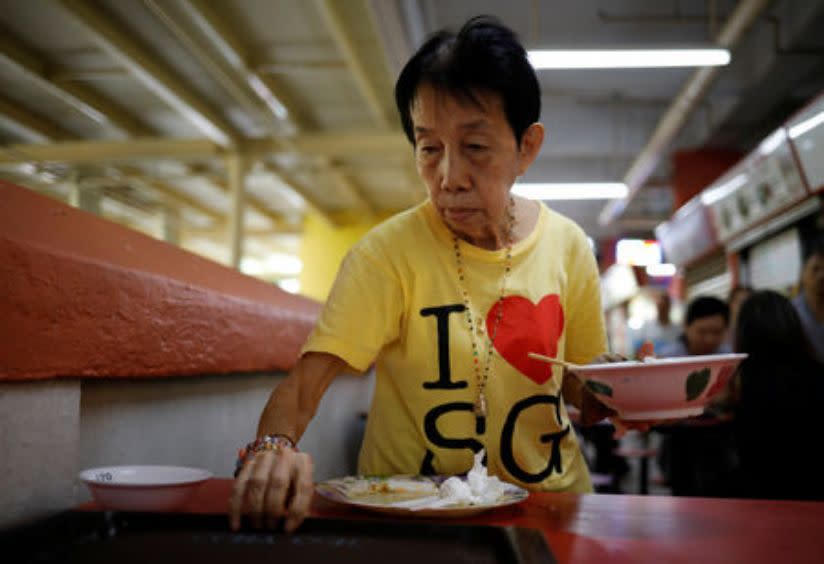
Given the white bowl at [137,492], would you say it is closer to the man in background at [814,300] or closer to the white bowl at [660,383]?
the white bowl at [660,383]

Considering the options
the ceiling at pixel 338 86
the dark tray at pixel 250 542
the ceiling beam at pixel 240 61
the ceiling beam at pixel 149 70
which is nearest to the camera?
the dark tray at pixel 250 542

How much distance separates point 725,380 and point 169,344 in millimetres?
924

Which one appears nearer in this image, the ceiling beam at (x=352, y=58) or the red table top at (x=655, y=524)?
the red table top at (x=655, y=524)

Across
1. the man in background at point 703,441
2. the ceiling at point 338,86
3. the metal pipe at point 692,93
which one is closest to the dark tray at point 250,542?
the ceiling at point 338,86

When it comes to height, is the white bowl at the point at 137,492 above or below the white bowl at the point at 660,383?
below

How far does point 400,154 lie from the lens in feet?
29.3

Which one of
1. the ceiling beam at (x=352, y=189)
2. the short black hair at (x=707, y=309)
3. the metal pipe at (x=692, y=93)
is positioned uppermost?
the ceiling beam at (x=352, y=189)

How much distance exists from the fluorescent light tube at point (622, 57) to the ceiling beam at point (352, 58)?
1973 mm

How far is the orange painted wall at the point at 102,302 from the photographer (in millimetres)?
815

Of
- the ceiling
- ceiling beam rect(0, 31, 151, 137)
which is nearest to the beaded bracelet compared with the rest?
ceiling beam rect(0, 31, 151, 137)

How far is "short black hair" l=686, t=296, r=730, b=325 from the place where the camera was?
167 inches

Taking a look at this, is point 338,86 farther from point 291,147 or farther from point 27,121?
point 27,121

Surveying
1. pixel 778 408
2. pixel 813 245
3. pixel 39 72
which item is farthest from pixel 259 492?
pixel 813 245

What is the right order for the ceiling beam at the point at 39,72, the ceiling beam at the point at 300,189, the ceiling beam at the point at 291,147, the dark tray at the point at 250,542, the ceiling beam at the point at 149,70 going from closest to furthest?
the dark tray at the point at 250,542 → the ceiling beam at the point at 39,72 → the ceiling beam at the point at 149,70 → the ceiling beam at the point at 291,147 → the ceiling beam at the point at 300,189
